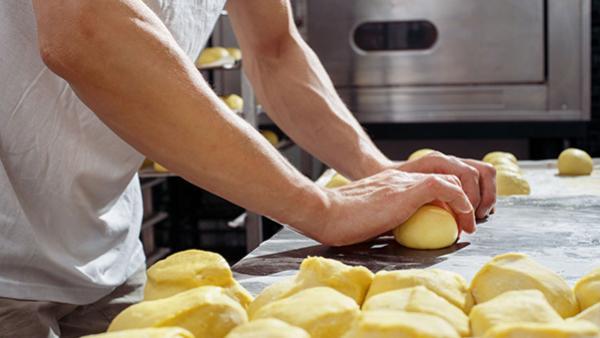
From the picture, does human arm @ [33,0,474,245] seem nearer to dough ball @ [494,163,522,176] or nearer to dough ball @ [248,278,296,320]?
dough ball @ [248,278,296,320]

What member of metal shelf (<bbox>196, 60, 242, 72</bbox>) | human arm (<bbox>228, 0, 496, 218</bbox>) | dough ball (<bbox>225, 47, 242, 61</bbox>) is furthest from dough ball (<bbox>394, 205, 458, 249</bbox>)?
dough ball (<bbox>225, 47, 242, 61</bbox>)

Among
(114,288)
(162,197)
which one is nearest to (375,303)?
(114,288)

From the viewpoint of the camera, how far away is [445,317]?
65 cm

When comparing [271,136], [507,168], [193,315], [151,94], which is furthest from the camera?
[271,136]

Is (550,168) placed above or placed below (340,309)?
below

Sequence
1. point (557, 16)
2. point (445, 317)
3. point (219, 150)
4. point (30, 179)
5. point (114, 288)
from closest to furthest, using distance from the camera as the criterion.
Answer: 1. point (445, 317)
2. point (219, 150)
3. point (30, 179)
4. point (114, 288)
5. point (557, 16)

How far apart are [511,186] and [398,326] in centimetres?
125

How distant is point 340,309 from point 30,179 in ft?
2.65

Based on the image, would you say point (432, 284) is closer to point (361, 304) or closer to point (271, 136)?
point (361, 304)

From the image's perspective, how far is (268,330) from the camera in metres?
0.60

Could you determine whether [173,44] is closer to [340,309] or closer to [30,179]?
[30,179]

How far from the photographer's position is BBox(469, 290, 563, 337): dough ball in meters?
0.63

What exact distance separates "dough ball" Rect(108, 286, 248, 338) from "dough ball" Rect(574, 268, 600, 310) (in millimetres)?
301

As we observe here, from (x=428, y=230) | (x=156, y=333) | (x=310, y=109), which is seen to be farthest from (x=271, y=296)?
(x=310, y=109)
